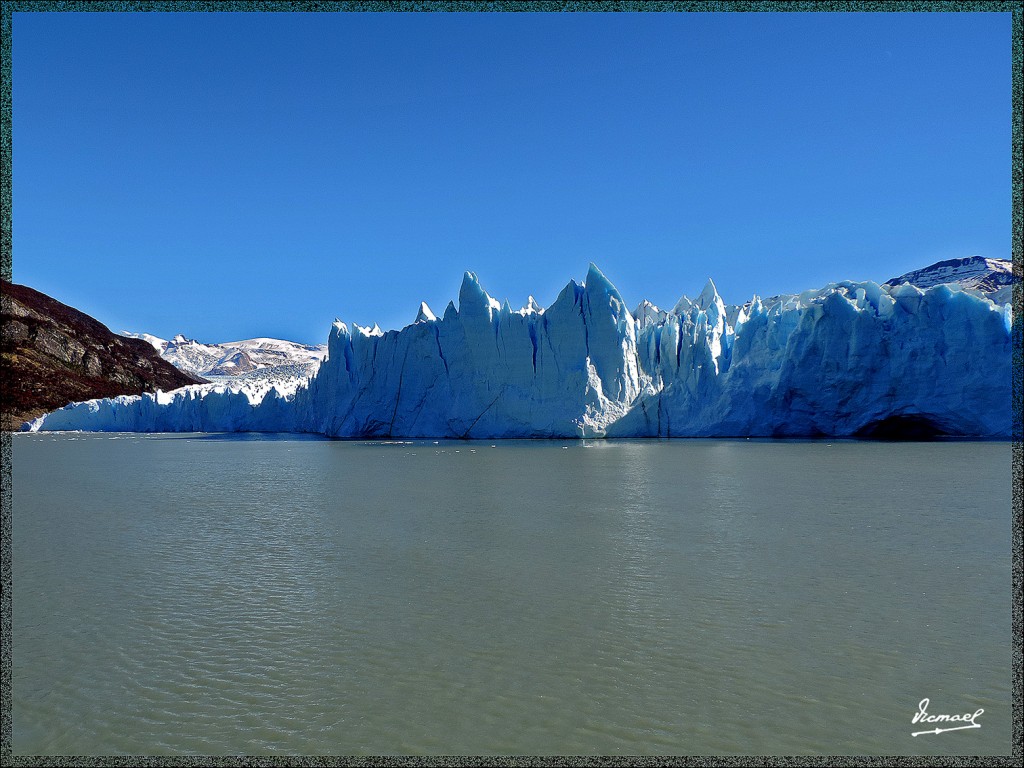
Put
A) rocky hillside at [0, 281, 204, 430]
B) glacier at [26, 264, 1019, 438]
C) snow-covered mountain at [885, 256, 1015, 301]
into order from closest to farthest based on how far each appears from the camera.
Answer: glacier at [26, 264, 1019, 438] → rocky hillside at [0, 281, 204, 430] → snow-covered mountain at [885, 256, 1015, 301]

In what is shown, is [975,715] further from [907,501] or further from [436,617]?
[907,501]

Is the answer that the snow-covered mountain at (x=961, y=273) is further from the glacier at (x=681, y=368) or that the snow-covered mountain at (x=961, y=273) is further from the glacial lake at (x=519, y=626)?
the glacial lake at (x=519, y=626)

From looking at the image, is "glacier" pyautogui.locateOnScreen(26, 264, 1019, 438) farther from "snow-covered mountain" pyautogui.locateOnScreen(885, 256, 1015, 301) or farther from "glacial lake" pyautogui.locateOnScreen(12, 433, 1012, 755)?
"snow-covered mountain" pyautogui.locateOnScreen(885, 256, 1015, 301)

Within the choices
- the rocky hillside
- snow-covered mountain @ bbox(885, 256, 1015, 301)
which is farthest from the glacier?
snow-covered mountain @ bbox(885, 256, 1015, 301)

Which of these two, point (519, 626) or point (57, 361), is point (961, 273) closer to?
point (519, 626)

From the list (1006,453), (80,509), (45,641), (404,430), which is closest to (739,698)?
(45,641)
